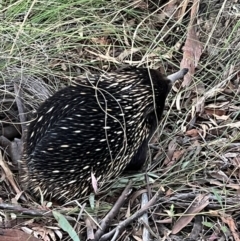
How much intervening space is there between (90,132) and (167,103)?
0.49 metres

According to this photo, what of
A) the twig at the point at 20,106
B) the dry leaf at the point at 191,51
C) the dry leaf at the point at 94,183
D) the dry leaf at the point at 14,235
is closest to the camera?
the dry leaf at the point at 14,235

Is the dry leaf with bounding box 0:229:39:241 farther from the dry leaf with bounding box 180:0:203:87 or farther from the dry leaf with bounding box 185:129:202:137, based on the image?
the dry leaf with bounding box 180:0:203:87

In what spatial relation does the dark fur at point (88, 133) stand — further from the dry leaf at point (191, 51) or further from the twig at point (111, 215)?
the dry leaf at point (191, 51)

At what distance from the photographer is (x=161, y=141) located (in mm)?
2451

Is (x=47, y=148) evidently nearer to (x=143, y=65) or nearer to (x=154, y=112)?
(x=154, y=112)

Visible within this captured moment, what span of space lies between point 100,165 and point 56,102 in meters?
0.25

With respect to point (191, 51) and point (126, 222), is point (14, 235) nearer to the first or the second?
point (126, 222)

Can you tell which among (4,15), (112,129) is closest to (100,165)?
(112,129)

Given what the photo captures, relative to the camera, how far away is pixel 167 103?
254cm

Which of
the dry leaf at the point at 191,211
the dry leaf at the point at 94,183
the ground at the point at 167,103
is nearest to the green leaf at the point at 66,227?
the ground at the point at 167,103

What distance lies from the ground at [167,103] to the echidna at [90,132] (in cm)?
8

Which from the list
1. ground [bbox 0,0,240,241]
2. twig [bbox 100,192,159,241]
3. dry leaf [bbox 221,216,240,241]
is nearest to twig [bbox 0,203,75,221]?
ground [bbox 0,0,240,241]

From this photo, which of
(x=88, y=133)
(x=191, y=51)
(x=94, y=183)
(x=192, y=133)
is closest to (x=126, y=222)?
(x=94, y=183)

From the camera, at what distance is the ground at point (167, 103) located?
216 centimetres
